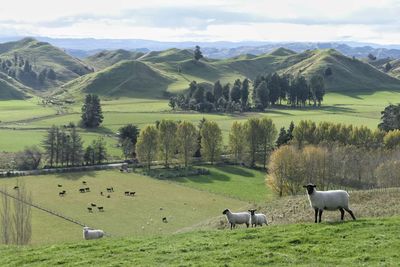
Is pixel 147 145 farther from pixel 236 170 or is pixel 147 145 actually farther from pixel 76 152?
pixel 236 170

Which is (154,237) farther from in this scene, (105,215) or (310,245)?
Result: (105,215)

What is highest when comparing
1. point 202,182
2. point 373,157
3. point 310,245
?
point 310,245

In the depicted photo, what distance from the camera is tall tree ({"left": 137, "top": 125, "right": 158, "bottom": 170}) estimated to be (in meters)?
117

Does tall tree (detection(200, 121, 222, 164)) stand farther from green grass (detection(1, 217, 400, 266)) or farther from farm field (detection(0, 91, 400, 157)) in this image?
green grass (detection(1, 217, 400, 266))

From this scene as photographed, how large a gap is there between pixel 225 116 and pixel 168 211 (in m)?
120

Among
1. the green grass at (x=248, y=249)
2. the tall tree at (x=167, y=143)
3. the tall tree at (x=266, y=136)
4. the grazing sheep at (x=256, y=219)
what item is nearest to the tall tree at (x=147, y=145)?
the tall tree at (x=167, y=143)

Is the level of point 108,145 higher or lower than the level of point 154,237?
lower

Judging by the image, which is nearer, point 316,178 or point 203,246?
point 203,246

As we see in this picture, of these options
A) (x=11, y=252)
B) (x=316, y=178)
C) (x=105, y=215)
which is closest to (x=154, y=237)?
(x=11, y=252)

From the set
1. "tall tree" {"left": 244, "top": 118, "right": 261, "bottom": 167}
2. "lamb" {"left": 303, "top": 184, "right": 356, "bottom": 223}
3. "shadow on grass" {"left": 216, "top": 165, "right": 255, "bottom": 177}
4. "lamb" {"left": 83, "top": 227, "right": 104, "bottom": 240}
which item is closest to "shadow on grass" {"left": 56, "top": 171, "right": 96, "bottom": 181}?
"shadow on grass" {"left": 216, "top": 165, "right": 255, "bottom": 177}

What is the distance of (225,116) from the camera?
637 feet

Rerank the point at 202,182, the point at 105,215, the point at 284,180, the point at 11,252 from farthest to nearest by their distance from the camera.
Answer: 1. the point at 202,182
2. the point at 284,180
3. the point at 105,215
4. the point at 11,252

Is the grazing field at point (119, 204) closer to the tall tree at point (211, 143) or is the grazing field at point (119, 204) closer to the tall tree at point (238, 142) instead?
the tall tree at point (211, 143)

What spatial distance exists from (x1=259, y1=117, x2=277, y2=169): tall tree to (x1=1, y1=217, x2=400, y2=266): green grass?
95.0 m
